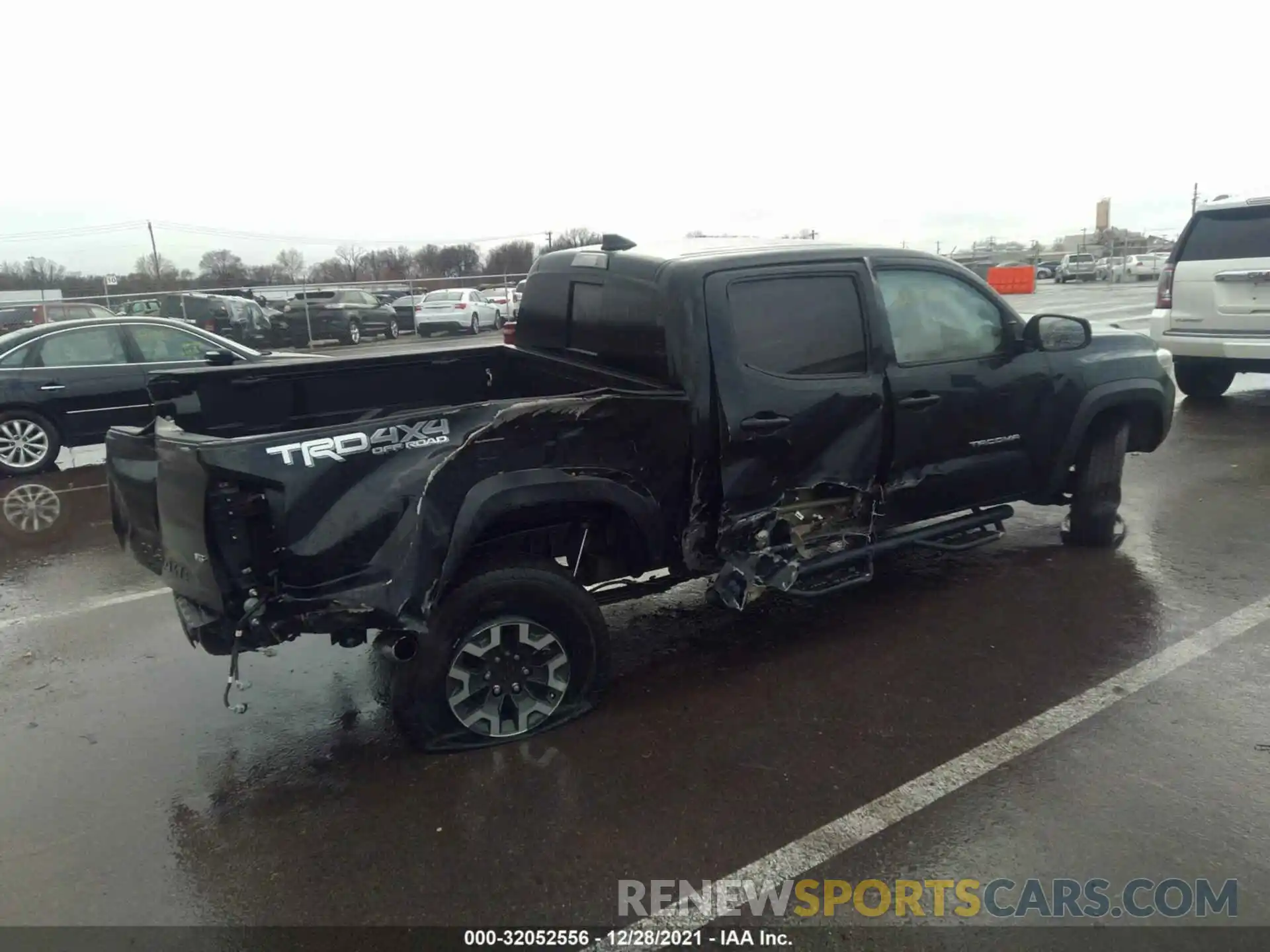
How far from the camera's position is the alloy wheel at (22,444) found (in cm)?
933

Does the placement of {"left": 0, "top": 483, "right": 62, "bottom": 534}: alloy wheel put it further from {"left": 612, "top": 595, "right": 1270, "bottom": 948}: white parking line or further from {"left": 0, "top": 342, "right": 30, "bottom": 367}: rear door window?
{"left": 612, "top": 595, "right": 1270, "bottom": 948}: white parking line

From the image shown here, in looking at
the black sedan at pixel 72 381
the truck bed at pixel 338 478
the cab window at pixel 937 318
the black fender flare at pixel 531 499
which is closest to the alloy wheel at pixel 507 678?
the black fender flare at pixel 531 499

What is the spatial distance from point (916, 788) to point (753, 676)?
1.10m

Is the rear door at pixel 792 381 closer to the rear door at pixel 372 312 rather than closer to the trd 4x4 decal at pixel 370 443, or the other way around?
the trd 4x4 decal at pixel 370 443

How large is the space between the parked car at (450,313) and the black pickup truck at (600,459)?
23.4 m

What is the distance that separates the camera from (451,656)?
3562 mm

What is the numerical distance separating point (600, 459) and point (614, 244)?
136cm

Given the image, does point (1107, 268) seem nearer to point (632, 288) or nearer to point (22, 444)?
point (22, 444)

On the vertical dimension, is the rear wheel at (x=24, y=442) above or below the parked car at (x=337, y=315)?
below

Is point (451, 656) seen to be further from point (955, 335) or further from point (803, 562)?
point (955, 335)

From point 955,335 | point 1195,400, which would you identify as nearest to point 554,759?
point 955,335

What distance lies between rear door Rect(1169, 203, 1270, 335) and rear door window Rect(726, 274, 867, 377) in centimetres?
692

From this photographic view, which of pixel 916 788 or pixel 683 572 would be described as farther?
pixel 683 572

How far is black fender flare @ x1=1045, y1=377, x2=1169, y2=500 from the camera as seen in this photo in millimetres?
5453
